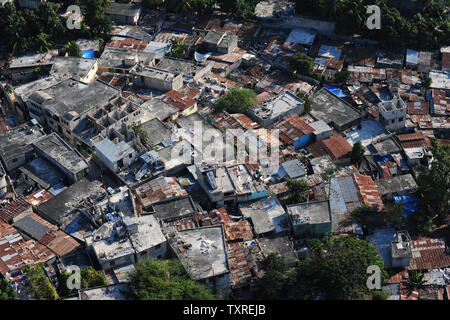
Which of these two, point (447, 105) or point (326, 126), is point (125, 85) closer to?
point (326, 126)

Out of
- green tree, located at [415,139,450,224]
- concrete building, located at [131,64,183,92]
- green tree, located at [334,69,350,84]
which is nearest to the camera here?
green tree, located at [415,139,450,224]

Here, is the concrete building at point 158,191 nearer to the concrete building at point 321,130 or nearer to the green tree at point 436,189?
the concrete building at point 321,130

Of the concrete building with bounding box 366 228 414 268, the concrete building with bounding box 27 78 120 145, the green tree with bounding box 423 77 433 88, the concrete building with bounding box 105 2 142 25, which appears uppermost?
the concrete building with bounding box 105 2 142 25

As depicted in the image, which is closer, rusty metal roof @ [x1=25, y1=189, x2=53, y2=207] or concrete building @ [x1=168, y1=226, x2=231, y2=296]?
concrete building @ [x1=168, y1=226, x2=231, y2=296]

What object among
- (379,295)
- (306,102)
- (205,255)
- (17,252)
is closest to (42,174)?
(17,252)

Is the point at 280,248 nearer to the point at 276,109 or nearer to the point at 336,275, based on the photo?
the point at 336,275

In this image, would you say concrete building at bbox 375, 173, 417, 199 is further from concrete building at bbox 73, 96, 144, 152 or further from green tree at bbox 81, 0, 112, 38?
green tree at bbox 81, 0, 112, 38

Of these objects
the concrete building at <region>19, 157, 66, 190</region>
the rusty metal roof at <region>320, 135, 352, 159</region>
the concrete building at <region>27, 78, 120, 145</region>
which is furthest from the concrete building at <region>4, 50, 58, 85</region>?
the rusty metal roof at <region>320, 135, 352, 159</region>
